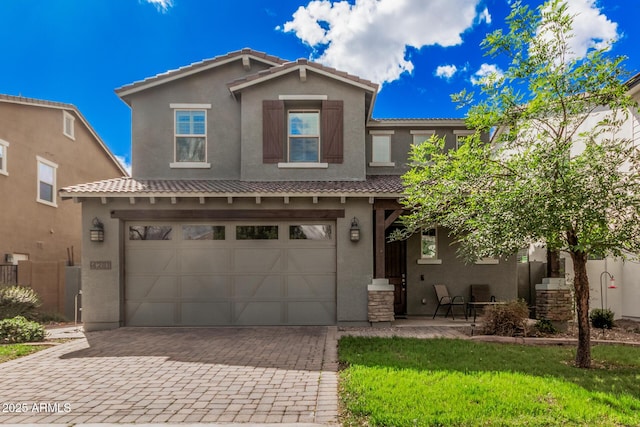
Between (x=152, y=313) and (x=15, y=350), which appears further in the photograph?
(x=152, y=313)

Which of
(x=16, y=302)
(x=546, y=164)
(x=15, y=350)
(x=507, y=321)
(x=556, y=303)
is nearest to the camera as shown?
(x=546, y=164)

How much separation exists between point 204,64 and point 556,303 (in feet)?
37.0

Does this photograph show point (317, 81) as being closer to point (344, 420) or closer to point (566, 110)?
point (566, 110)

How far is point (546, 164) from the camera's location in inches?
219

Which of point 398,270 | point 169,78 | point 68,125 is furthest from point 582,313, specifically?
point 68,125

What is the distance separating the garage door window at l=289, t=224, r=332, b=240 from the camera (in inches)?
394

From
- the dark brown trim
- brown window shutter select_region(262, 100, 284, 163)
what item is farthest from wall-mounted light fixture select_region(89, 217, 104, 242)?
brown window shutter select_region(262, 100, 284, 163)

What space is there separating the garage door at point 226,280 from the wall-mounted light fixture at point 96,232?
615 millimetres

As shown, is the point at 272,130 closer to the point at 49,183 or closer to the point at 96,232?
the point at 96,232

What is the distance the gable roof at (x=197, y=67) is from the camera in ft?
36.6

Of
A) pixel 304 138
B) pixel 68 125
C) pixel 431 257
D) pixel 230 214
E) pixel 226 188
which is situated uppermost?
pixel 68 125

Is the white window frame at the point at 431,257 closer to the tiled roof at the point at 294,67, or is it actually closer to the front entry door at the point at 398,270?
the front entry door at the point at 398,270

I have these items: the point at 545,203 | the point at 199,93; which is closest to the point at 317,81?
the point at 199,93

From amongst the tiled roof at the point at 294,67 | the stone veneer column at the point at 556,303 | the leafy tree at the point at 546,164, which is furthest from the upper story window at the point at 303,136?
the stone veneer column at the point at 556,303
